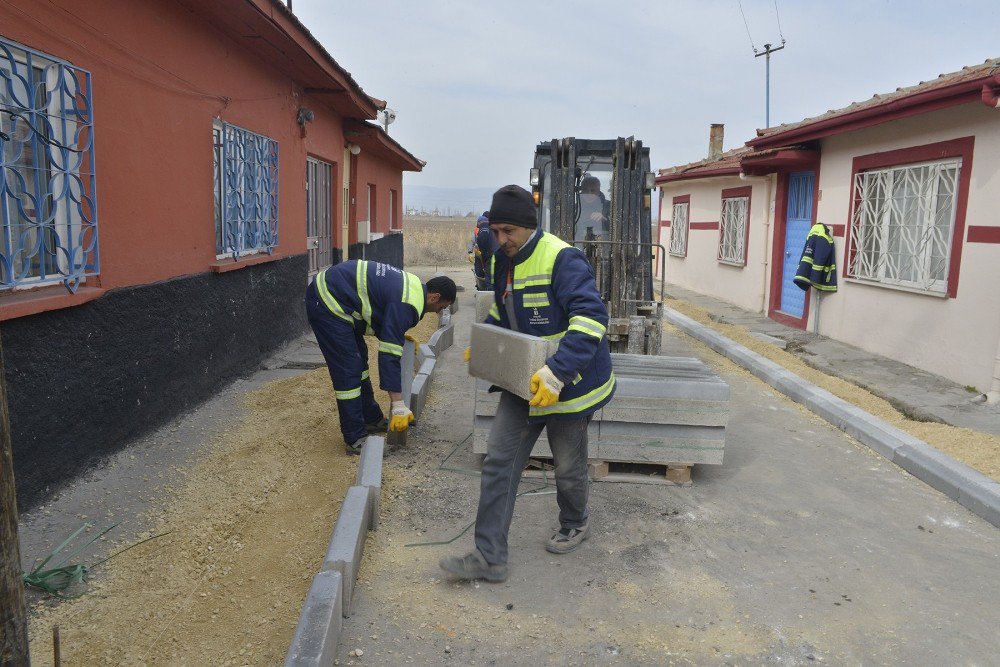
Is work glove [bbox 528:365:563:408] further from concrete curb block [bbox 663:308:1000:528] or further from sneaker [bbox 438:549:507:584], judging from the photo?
concrete curb block [bbox 663:308:1000:528]

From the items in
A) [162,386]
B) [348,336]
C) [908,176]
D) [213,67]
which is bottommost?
[162,386]

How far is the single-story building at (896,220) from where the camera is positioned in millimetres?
7348

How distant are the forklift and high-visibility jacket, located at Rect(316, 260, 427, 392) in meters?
2.90

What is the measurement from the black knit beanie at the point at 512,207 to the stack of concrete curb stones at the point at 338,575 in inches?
62.8

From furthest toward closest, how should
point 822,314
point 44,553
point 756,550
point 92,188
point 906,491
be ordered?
point 822,314
point 906,491
point 92,188
point 756,550
point 44,553

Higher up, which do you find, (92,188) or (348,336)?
(92,188)

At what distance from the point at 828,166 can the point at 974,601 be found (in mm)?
8537

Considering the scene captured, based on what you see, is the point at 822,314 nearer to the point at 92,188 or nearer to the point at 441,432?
the point at 441,432

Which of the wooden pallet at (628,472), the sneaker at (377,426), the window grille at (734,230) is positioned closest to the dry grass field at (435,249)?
the window grille at (734,230)

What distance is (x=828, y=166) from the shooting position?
10.8 metres

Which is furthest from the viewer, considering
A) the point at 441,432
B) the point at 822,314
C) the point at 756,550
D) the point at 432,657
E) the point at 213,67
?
the point at 822,314

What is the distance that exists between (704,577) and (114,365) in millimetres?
3828

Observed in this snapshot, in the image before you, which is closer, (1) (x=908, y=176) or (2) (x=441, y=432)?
(2) (x=441, y=432)

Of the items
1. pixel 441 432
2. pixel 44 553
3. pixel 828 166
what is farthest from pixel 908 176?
pixel 44 553
